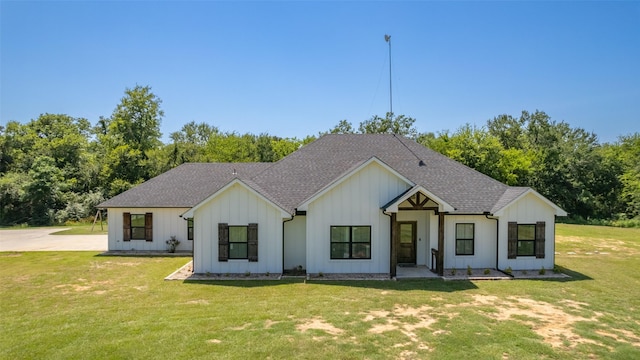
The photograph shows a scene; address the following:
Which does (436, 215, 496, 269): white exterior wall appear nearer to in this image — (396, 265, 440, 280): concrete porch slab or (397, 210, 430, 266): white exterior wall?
(397, 210, 430, 266): white exterior wall

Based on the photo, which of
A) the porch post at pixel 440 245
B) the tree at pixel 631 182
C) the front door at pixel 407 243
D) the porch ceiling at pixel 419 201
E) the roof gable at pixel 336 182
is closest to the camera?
the porch ceiling at pixel 419 201

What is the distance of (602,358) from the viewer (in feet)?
26.2

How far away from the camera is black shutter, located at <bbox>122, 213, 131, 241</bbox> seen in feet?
69.8

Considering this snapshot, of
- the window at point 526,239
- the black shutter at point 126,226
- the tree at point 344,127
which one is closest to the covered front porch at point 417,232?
the window at point 526,239

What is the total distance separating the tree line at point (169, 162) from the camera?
38875mm

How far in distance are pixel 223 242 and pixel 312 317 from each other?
6.77m

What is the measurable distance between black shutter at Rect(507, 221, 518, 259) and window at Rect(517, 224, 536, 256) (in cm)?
30

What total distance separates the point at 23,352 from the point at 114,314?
2660 millimetres

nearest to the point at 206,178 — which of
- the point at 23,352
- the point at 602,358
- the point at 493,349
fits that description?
the point at 23,352

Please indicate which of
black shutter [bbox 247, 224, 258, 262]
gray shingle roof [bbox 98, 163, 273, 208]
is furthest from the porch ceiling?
gray shingle roof [bbox 98, 163, 273, 208]

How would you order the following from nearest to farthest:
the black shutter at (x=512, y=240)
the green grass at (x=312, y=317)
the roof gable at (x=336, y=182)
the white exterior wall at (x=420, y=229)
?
the green grass at (x=312, y=317) < the roof gable at (x=336, y=182) < the black shutter at (x=512, y=240) < the white exterior wall at (x=420, y=229)

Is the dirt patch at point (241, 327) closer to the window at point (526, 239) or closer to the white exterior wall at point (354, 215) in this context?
the white exterior wall at point (354, 215)

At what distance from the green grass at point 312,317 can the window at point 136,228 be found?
4.75 m

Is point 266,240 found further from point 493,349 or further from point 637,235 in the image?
point 637,235
